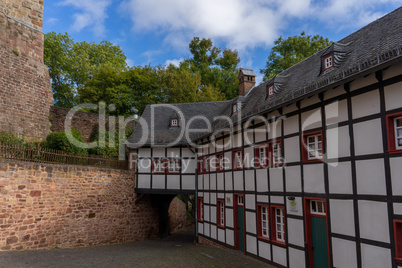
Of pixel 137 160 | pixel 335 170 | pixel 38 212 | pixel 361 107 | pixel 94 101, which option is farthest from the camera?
pixel 94 101

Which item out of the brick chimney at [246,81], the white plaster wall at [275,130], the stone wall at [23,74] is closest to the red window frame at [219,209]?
the white plaster wall at [275,130]

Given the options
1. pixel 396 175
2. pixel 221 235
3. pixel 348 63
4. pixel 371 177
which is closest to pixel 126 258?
pixel 221 235

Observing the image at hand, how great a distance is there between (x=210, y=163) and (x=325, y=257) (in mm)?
7260

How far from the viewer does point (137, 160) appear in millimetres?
16609

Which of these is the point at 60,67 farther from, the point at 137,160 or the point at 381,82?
the point at 381,82

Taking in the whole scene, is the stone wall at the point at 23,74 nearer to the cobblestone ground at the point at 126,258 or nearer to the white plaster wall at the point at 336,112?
the cobblestone ground at the point at 126,258

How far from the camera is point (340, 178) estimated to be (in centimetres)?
706

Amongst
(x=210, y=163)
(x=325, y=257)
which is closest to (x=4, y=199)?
(x=210, y=163)

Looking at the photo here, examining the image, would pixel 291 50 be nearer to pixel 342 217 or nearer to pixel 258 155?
pixel 258 155

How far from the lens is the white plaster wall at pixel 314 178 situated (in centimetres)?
760

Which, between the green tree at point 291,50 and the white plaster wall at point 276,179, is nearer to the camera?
the white plaster wall at point 276,179

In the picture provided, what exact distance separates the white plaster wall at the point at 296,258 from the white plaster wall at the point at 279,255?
28 centimetres

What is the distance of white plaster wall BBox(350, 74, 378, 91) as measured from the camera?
6.41 metres

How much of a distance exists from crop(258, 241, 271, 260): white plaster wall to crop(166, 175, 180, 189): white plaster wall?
6.57 meters
